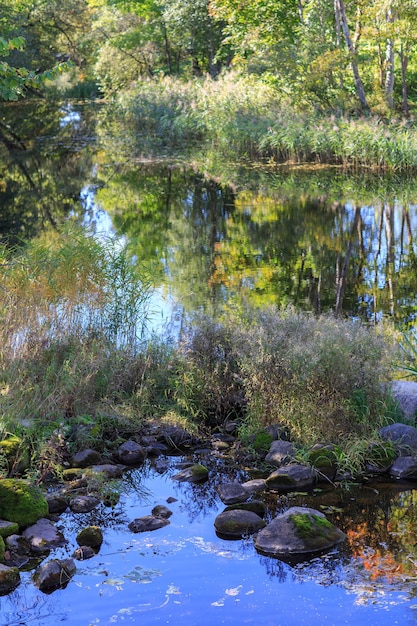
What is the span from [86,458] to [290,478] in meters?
1.53

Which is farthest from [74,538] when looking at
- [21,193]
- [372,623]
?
[21,193]

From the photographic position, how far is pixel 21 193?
1911 centimetres

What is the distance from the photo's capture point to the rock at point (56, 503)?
5555 mm

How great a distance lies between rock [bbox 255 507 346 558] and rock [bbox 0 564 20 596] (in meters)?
1.46

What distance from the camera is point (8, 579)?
4617 mm

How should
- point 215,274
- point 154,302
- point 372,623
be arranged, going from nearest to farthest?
point 372,623, point 154,302, point 215,274

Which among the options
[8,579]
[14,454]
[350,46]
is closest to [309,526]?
[8,579]

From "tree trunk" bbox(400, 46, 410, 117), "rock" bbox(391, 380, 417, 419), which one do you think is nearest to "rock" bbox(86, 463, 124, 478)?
"rock" bbox(391, 380, 417, 419)

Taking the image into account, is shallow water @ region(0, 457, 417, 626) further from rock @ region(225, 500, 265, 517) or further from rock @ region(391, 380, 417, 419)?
rock @ region(391, 380, 417, 419)

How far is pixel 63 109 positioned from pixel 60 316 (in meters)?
34.4

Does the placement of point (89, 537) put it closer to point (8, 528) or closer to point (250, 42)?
point (8, 528)

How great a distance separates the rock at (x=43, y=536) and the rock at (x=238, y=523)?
1020 millimetres

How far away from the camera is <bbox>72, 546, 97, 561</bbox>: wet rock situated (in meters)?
5.00

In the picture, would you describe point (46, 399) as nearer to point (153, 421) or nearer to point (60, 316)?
point (153, 421)
